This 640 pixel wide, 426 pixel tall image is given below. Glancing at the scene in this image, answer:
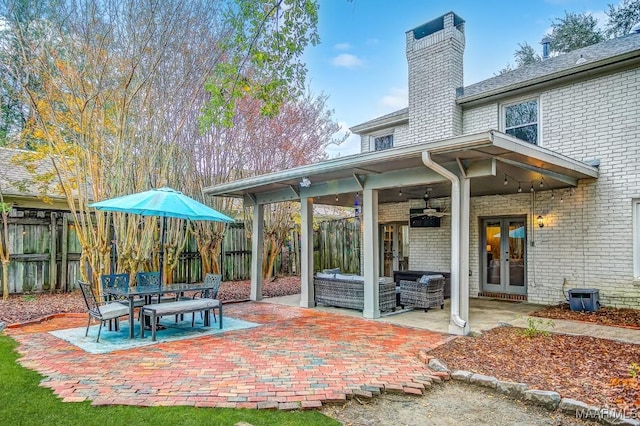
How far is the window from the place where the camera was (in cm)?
954

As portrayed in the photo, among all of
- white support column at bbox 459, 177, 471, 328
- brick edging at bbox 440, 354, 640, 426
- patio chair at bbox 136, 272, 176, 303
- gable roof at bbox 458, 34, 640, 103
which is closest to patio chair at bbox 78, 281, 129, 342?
patio chair at bbox 136, 272, 176, 303

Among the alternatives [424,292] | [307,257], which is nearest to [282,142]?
Answer: [307,257]

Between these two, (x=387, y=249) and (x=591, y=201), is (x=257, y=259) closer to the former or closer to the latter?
(x=387, y=249)

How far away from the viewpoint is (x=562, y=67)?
9414mm

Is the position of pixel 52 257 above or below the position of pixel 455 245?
below

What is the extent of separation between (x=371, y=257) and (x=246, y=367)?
368 centimetres

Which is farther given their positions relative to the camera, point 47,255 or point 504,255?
point 504,255

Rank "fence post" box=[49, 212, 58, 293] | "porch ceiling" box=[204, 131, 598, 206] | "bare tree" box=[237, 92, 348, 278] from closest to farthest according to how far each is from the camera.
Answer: "porch ceiling" box=[204, 131, 598, 206], "fence post" box=[49, 212, 58, 293], "bare tree" box=[237, 92, 348, 278]

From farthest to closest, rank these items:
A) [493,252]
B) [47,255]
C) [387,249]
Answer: [387,249], [493,252], [47,255]

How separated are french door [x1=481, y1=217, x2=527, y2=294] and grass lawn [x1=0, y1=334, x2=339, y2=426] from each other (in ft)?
27.2

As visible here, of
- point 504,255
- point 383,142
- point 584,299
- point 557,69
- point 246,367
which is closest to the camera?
point 246,367

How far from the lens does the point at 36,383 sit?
4.15 m

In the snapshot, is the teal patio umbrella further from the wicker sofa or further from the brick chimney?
the brick chimney

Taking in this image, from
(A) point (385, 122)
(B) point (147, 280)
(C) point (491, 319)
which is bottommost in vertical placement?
(C) point (491, 319)
